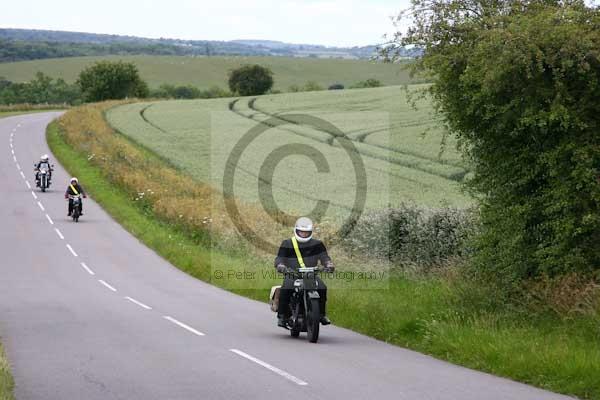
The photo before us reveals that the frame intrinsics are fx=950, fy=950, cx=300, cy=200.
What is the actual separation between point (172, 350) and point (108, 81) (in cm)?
11224

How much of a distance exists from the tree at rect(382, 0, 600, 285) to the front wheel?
3.52 meters

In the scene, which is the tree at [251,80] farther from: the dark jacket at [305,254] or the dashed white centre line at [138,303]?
the dark jacket at [305,254]

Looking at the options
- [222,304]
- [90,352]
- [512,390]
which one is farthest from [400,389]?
[222,304]

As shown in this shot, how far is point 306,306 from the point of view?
49.7ft

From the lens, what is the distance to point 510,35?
15.6 m

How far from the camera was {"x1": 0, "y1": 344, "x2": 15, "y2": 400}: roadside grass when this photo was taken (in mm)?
9938

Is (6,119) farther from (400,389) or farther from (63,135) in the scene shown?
(400,389)

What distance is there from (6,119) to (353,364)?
87931 mm

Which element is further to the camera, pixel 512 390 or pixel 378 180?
pixel 378 180

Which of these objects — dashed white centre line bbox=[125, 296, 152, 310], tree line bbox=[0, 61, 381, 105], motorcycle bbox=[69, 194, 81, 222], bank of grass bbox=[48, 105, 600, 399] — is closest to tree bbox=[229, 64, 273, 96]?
tree line bbox=[0, 61, 381, 105]

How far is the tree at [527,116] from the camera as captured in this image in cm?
1540

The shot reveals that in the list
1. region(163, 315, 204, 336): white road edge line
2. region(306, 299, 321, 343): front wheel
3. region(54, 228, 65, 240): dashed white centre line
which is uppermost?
region(306, 299, 321, 343): front wheel

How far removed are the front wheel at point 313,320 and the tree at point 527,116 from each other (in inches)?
139

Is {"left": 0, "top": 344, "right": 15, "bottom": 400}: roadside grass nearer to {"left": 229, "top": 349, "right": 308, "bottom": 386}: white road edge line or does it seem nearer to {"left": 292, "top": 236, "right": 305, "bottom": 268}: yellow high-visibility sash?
{"left": 229, "top": 349, "right": 308, "bottom": 386}: white road edge line
